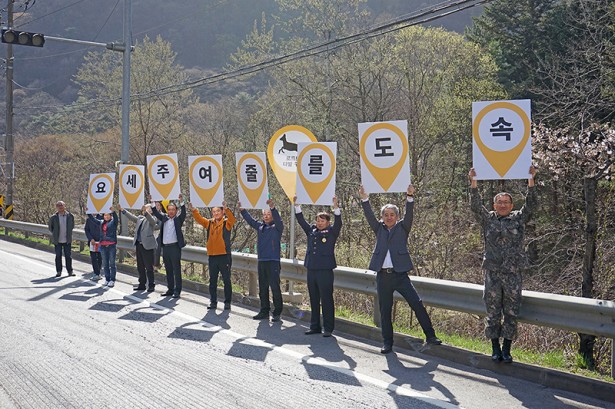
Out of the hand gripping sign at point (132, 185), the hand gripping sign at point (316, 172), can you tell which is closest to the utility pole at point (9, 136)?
the hand gripping sign at point (132, 185)

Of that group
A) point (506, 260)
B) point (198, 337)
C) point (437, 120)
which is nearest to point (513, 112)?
point (506, 260)

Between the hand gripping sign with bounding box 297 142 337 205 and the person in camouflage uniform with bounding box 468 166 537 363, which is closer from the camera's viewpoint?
the person in camouflage uniform with bounding box 468 166 537 363

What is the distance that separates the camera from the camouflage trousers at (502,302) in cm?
755

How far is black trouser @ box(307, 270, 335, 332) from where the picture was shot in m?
9.93

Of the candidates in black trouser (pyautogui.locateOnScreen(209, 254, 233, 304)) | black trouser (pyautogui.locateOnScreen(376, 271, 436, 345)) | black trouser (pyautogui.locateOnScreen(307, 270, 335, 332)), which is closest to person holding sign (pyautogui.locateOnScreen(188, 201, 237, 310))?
black trouser (pyautogui.locateOnScreen(209, 254, 233, 304))

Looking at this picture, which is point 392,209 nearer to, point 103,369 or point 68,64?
point 103,369

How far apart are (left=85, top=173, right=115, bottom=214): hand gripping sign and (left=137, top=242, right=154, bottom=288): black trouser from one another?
2.16 m

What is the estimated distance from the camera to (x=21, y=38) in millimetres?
18141

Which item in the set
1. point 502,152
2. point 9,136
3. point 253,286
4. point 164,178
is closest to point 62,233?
point 164,178

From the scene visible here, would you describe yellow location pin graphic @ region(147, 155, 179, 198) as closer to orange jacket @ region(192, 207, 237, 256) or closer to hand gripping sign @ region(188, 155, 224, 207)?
hand gripping sign @ region(188, 155, 224, 207)

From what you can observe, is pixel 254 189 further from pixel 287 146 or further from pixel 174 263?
pixel 174 263

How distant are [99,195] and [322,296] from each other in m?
8.76

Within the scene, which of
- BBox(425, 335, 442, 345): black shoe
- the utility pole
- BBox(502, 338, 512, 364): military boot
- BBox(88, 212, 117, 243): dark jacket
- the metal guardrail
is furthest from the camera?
the utility pole

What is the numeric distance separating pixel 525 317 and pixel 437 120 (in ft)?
51.4
